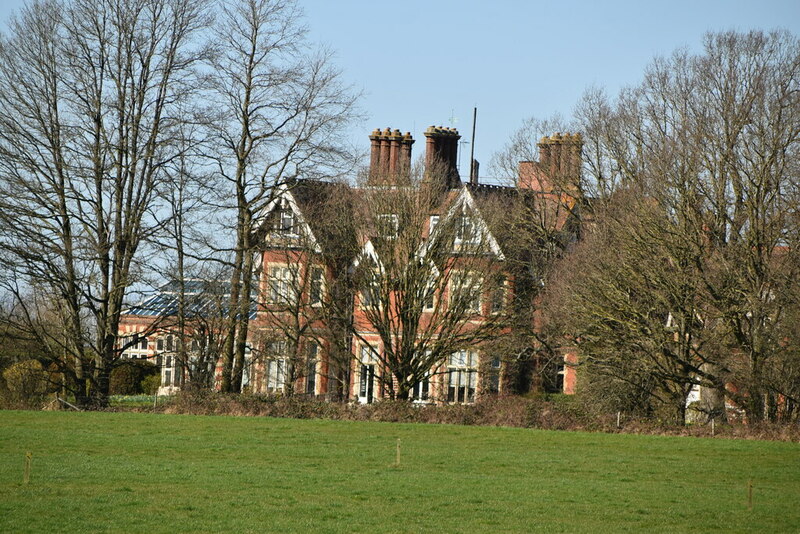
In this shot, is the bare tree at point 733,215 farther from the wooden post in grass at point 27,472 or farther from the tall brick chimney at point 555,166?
Result: the wooden post in grass at point 27,472

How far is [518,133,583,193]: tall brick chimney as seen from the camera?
4044 centimetres

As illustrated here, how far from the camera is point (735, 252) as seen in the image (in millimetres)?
30141

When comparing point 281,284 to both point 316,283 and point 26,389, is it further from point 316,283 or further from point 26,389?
point 26,389

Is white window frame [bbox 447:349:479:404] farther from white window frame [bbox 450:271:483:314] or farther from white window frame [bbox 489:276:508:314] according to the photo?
white window frame [bbox 450:271:483:314]

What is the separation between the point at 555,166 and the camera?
135ft

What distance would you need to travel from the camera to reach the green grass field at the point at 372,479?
614 inches

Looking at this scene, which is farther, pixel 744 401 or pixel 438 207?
pixel 438 207

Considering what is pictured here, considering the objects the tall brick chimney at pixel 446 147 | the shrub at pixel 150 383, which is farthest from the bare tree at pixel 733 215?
the shrub at pixel 150 383

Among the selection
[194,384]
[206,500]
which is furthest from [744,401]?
[206,500]

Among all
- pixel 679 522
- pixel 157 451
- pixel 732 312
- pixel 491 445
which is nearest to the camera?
pixel 679 522

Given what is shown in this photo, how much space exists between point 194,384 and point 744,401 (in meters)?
17.0

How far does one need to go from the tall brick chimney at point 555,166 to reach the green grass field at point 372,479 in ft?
48.3

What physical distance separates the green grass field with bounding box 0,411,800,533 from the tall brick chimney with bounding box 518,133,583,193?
14.7m

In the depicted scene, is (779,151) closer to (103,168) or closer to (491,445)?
(491,445)
